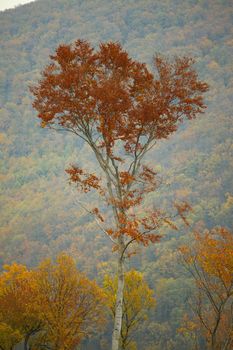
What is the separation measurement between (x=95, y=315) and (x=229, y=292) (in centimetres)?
1031

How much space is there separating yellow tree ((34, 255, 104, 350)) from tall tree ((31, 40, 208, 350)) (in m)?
7.81

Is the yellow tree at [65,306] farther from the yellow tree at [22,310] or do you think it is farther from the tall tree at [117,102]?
the tall tree at [117,102]

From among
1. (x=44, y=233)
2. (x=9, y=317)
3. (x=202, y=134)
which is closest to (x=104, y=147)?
(x=9, y=317)

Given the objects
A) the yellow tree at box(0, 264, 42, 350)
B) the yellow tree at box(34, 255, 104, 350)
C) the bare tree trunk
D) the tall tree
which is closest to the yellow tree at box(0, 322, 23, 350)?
the yellow tree at box(0, 264, 42, 350)

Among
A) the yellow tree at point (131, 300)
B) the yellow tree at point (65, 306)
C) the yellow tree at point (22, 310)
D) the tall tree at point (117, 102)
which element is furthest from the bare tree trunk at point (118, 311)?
the yellow tree at point (131, 300)

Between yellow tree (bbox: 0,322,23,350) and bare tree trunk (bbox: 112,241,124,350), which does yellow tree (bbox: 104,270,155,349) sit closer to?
yellow tree (bbox: 0,322,23,350)

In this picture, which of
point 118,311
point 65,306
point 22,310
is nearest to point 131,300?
point 65,306

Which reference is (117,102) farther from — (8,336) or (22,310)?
(8,336)

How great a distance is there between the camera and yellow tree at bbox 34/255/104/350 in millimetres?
16328

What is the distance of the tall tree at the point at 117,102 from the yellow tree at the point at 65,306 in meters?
7.81

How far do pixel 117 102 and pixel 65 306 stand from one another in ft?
34.0

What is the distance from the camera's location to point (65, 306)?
16844 millimetres

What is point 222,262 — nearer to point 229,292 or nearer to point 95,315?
point 229,292

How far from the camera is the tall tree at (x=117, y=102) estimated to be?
9188 mm
